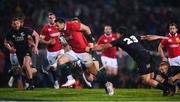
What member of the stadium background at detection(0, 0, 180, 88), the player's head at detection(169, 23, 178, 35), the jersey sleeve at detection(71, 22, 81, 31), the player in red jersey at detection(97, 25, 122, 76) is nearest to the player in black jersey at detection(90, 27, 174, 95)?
the jersey sleeve at detection(71, 22, 81, 31)

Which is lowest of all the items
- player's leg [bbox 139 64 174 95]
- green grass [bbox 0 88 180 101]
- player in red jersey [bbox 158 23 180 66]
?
green grass [bbox 0 88 180 101]

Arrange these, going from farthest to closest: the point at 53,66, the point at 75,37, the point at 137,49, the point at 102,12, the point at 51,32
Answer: the point at 102,12 → the point at 51,32 → the point at 53,66 → the point at 75,37 → the point at 137,49

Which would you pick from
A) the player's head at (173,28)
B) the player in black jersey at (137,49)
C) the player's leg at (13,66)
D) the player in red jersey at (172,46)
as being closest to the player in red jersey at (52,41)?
the player's leg at (13,66)

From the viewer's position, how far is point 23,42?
58.5 feet

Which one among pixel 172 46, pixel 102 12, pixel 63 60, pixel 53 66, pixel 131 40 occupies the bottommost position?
Answer: pixel 53 66

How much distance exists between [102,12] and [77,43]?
10509 mm

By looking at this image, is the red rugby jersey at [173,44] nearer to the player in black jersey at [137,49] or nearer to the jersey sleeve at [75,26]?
the player in black jersey at [137,49]

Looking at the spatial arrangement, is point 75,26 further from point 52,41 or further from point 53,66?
point 52,41

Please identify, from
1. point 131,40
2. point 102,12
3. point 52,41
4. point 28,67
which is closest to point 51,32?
point 52,41

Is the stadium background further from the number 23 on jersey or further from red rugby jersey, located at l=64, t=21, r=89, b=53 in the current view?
the number 23 on jersey

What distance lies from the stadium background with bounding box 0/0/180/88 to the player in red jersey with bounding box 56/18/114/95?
7508 mm

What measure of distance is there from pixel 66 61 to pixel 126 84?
6.41 metres

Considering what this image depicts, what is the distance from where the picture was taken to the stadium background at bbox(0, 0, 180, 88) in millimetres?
25500

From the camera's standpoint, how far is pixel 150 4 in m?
28.0
